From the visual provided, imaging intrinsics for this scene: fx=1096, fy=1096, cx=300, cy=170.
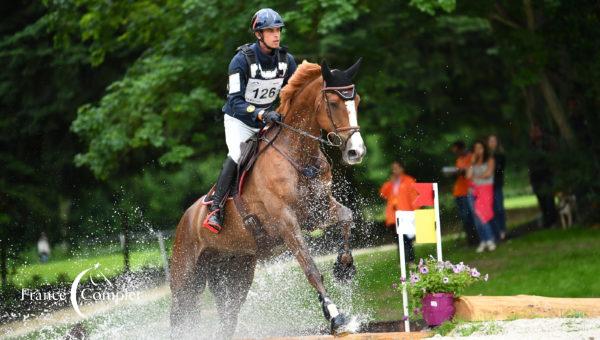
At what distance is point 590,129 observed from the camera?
1839 centimetres

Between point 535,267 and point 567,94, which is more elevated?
point 567,94

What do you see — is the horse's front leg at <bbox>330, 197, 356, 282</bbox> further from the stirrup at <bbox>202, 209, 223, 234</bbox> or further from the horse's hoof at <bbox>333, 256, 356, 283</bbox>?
the stirrup at <bbox>202, 209, 223, 234</bbox>

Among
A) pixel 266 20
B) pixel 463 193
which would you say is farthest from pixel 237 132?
pixel 463 193

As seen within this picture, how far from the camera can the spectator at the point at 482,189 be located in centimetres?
1639

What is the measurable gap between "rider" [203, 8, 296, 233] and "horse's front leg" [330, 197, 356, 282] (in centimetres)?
92

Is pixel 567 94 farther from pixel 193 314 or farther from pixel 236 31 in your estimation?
pixel 193 314

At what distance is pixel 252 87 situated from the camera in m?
9.37

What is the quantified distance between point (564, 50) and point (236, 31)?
5.68 metres

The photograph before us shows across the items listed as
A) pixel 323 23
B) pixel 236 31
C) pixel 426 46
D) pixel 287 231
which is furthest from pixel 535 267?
pixel 426 46

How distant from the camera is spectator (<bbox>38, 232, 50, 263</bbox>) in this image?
1647cm

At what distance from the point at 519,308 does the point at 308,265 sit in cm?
189

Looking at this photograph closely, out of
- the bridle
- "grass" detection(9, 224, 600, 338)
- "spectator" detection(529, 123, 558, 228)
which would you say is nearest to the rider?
the bridle

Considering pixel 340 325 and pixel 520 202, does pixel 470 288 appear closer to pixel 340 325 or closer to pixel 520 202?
pixel 340 325

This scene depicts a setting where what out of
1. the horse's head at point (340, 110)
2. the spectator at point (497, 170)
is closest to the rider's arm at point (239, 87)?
the horse's head at point (340, 110)
